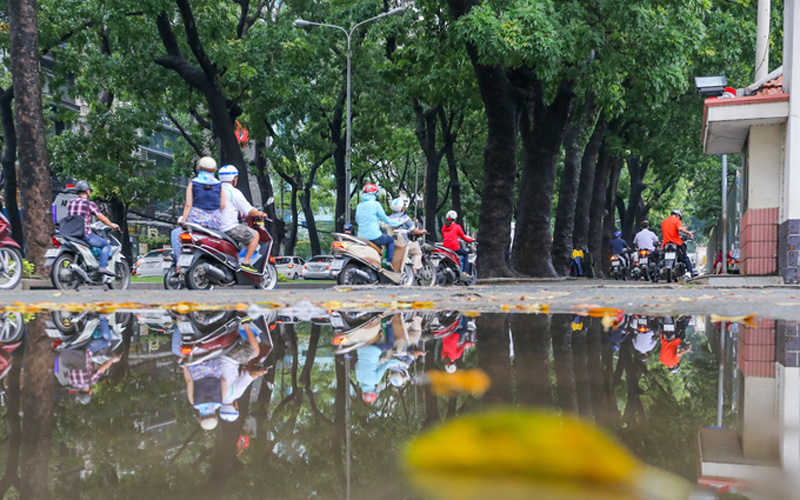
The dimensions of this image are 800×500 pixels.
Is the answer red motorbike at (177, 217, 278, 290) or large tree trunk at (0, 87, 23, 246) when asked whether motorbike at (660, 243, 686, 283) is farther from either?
large tree trunk at (0, 87, 23, 246)

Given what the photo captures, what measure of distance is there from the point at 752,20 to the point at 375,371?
22.7m

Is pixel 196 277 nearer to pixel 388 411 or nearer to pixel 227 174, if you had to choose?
pixel 227 174

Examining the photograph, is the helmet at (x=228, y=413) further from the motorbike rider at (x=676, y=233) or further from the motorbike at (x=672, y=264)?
the motorbike at (x=672, y=264)

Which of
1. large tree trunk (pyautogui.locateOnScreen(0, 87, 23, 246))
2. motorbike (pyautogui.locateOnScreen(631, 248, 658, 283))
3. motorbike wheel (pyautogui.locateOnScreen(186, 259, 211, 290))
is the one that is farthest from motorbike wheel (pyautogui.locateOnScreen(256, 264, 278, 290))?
large tree trunk (pyautogui.locateOnScreen(0, 87, 23, 246))

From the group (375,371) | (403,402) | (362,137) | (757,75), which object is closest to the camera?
(403,402)

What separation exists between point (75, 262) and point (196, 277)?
2.30m

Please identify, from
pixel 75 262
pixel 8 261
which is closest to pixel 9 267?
pixel 8 261

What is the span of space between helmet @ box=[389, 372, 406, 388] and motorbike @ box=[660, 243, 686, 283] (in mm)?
17882

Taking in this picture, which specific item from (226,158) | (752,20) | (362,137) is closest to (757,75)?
(752,20)

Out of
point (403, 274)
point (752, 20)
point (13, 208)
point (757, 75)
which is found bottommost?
point (403, 274)

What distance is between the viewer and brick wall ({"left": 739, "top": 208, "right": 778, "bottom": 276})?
44.5ft

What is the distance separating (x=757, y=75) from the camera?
17328mm

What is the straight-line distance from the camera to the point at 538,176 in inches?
761

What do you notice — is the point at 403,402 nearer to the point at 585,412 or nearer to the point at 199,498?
the point at 585,412
